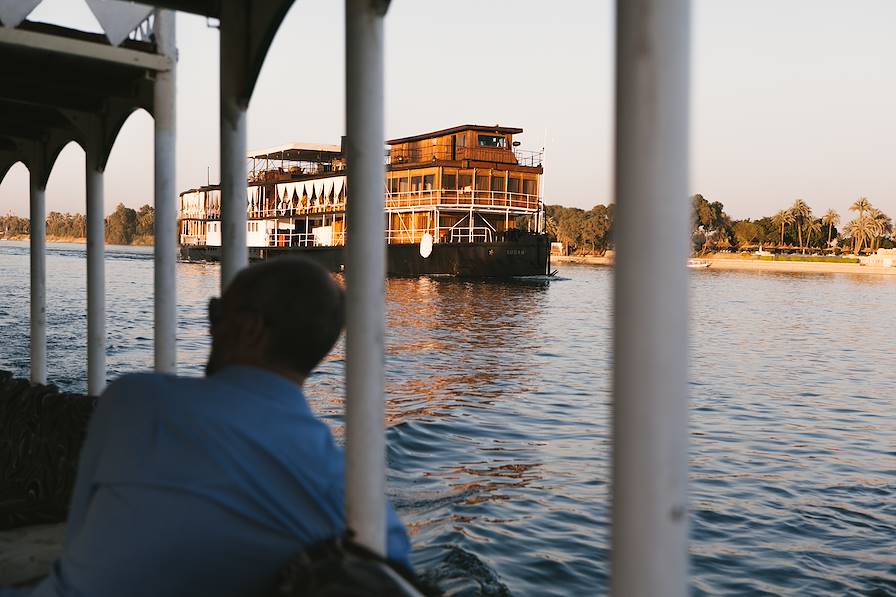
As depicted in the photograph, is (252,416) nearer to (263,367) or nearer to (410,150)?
(263,367)

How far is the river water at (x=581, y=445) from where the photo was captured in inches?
219

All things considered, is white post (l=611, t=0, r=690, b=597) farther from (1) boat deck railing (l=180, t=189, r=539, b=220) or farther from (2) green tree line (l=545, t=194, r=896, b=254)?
(2) green tree line (l=545, t=194, r=896, b=254)

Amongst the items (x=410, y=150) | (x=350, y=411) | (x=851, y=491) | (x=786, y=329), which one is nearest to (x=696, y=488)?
(x=851, y=491)

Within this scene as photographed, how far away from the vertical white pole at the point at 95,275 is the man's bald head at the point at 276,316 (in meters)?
4.11

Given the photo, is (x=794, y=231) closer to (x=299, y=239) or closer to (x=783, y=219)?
(x=783, y=219)

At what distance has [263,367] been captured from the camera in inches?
59.8

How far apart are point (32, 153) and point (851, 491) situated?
7253 millimetres

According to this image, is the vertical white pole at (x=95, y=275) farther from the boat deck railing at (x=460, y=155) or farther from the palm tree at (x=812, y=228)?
the palm tree at (x=812, y=228)

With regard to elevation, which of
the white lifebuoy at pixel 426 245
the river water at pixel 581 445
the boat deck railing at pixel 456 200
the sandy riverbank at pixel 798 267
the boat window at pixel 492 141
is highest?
the boat window at pixel 492 141

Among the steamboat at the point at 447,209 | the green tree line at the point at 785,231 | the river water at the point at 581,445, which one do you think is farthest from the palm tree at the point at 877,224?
the river water at the point at 581,445

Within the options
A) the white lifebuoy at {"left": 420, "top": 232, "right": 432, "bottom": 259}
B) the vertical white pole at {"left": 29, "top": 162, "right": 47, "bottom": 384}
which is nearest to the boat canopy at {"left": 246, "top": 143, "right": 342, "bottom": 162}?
the white lifebuoy at {"left": 420, "top": 232, "right": 432, "bottom": 259}

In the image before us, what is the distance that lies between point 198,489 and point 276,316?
0.32 metres

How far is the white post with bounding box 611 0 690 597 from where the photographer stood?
1152 millimetres

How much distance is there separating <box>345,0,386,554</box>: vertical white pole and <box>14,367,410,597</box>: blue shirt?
61 centimetres
